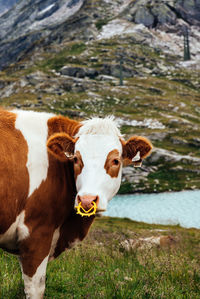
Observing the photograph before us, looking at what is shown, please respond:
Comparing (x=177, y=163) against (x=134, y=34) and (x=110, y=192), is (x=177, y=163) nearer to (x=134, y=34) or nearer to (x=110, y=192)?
(x=110, y=192)

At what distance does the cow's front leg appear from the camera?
492cm

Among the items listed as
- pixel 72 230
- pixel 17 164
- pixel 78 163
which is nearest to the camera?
pixel 17 164

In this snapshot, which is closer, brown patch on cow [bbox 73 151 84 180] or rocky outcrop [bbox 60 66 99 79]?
brown patch on cow [bbox 73 151 84 180]

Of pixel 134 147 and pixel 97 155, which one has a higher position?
pixel 97 155

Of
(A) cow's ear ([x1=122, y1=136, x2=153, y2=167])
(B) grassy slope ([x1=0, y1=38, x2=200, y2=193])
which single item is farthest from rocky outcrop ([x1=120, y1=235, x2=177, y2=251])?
→ (B) grassy slope ([x1=0, y1=38, x2=200, y2=193])

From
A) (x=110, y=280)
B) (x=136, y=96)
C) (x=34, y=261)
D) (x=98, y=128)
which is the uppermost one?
(x=98, y=128)

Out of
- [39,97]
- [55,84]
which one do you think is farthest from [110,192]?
[55,84]

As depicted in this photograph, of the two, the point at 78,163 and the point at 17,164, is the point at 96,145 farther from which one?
the point at 17,164

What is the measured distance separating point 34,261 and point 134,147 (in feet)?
8.13

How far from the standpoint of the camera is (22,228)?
4.86 m

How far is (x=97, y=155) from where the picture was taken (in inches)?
196

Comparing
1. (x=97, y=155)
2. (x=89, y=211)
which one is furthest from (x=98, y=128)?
(x=89, y=211)

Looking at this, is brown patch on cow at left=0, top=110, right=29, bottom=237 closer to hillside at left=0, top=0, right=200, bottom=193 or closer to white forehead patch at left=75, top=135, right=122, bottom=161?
white forehead patch at left=75, top=135, right=122, bottom=161

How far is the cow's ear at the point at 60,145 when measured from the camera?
532cm
